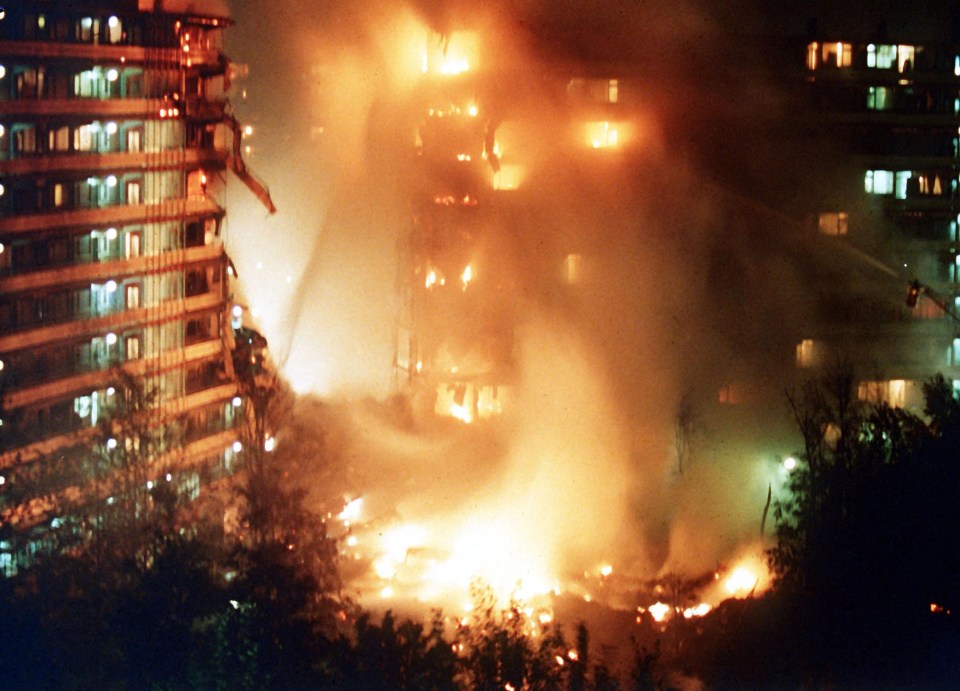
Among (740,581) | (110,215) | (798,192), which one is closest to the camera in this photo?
(110,215)

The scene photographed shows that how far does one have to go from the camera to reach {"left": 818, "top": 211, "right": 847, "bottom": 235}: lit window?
85.1 ft

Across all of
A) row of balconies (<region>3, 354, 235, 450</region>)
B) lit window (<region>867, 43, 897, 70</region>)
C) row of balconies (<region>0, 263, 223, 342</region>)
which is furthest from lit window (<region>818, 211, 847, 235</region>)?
row of balconies (<region>3, 354, 235, 450</region>)

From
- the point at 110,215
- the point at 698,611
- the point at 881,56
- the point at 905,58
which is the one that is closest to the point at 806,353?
the point at 881,56

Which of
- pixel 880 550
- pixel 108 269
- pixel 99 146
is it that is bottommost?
pixel 880 550

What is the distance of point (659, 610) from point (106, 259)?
429 inches

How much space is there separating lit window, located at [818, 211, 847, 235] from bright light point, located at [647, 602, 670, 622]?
11.0 meters

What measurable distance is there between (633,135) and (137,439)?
43.5ft

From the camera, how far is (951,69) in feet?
87.9

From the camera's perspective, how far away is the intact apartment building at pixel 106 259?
16984 mm

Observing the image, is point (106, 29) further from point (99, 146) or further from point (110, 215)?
point (110, 215)

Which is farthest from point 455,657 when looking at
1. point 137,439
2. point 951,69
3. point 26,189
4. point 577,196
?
point 951,69

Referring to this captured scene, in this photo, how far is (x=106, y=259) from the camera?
19.2 meters

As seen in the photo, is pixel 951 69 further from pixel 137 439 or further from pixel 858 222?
pixel 137 439

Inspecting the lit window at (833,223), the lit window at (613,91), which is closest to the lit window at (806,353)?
the lit window at (833,223)
